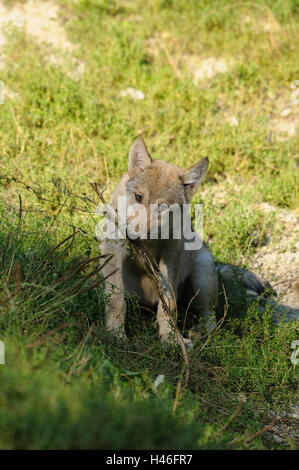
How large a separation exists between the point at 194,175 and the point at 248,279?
1.44m

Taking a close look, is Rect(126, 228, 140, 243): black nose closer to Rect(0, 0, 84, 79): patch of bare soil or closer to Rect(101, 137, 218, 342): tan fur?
Rect(101, 137, 218, 342): tan fur

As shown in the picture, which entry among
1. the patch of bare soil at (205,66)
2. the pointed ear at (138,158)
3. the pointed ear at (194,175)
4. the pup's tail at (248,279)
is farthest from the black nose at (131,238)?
the patch of bare soil at (205,66)

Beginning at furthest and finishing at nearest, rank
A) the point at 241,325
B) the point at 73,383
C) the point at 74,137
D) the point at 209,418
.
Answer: the point at 74,137, the point at 241,325, the point at 209,418, the point at 73,383

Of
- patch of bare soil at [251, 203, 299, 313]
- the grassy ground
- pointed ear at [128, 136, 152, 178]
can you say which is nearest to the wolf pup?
pointed ear at [128, 136, 152, 178]

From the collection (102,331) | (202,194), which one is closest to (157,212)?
(102,331)

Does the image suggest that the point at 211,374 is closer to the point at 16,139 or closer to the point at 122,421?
the point at 122,421

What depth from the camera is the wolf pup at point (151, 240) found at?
440 cm

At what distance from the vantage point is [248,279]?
5.55 metres

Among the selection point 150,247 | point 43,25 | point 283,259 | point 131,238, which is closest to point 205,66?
point 43,25

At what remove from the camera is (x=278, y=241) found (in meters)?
6.40

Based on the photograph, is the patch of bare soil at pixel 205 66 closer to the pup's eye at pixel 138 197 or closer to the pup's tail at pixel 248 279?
the pup's tail at pixel 248 279

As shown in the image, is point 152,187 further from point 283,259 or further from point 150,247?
point 283,259

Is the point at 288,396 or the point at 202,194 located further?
the point at 202,194

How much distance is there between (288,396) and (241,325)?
95cm
